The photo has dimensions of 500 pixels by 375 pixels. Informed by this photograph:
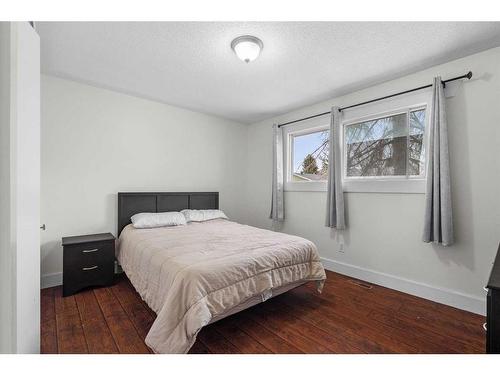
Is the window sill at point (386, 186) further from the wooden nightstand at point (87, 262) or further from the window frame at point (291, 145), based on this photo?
the wooden nightstand at point (87, 262)

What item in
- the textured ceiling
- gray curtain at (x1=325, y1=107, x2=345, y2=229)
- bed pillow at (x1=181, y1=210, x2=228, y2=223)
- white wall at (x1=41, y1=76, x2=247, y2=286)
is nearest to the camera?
the textured ceiling

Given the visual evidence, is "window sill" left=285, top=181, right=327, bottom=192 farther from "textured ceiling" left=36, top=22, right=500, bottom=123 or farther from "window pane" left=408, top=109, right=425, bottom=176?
"textured ceiling" left=36, top=22, right=500, bottom=123

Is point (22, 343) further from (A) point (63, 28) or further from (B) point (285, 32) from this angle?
(B) point (285, 32)

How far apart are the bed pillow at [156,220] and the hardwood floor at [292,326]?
764mm

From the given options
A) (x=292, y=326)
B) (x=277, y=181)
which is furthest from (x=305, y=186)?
(x=292, y=326)

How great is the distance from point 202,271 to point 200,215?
1888mm

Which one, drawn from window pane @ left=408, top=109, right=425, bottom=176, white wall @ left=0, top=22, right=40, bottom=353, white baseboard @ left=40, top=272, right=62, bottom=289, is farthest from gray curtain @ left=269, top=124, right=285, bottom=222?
white wall @ left=0, top=22, right=40, bottom=353

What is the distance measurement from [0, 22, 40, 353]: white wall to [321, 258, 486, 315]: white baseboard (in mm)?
3084

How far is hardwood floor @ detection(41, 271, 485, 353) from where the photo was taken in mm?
1637

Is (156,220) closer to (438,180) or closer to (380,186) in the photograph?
(380,186)

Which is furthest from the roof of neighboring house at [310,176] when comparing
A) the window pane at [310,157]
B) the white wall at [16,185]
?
the white wall at [16,185]

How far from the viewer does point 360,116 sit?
2.97 m

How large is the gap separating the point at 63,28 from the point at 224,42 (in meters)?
1.25

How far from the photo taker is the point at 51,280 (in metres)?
2.63
